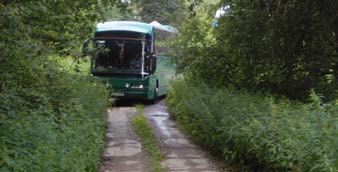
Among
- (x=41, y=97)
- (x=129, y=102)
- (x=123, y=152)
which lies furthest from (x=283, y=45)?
(x=129, y=102)

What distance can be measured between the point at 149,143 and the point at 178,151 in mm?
1179

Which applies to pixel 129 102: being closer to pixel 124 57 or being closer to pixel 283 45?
pixel 124 57

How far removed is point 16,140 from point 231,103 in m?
5.54

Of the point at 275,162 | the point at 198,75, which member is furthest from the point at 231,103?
the point at 198,75

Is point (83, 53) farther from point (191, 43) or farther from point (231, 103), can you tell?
point (191, 43)

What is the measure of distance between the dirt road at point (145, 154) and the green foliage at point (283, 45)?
2.70m

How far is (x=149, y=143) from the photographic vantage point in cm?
1326

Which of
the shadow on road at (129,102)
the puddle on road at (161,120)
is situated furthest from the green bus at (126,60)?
the puddle on road at (161,120)

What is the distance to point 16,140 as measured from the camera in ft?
20.9

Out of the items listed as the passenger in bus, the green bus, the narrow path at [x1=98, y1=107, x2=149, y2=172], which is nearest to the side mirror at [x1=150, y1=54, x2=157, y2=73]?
the green bus

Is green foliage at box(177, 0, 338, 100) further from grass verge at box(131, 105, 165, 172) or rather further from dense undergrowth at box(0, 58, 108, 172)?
dense undergrowth at box(0, 58, 108, 172)

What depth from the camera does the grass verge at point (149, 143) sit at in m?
10.6

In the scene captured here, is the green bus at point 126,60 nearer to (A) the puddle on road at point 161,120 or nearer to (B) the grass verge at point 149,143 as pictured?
(A) the puddle on road at point 161,120

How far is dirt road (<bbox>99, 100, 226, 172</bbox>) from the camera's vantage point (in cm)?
1029
